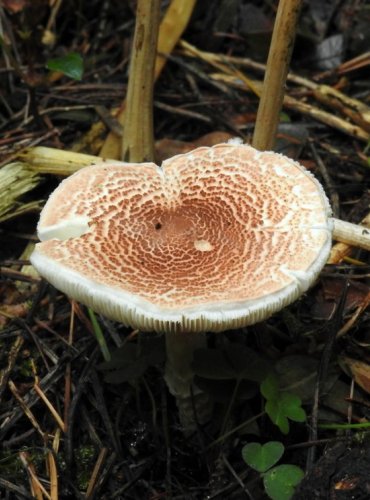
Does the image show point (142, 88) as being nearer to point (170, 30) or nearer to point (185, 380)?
point (170, 30)

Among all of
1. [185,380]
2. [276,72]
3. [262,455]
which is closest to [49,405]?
[185,380]

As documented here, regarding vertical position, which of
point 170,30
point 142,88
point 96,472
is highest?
point 170,30

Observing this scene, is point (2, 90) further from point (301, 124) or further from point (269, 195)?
point (269, 195)

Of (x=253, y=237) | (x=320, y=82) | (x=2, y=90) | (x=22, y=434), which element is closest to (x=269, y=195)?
(x=253, y=237)

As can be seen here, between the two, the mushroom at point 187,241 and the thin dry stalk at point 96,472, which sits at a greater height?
the mushroom at point 187,241

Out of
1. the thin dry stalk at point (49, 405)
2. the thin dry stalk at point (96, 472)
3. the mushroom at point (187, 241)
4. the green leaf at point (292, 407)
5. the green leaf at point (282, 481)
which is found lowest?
the thin dry stalk at point (96, 472)

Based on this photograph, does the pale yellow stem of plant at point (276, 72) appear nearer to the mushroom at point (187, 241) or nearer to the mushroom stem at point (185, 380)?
the mushroom at point (187, 241)

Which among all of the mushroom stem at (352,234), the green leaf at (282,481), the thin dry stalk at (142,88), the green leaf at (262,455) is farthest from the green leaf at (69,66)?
the green leaf at (282,481)
